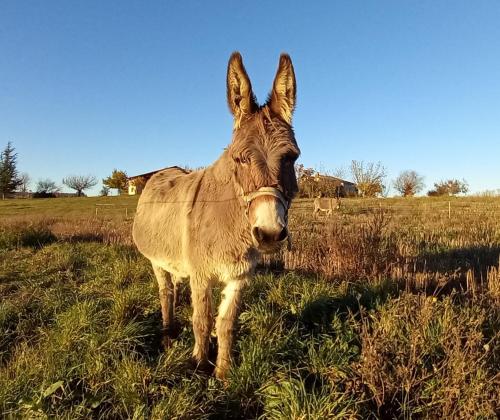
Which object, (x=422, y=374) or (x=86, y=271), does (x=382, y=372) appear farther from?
(x=86, y=271)

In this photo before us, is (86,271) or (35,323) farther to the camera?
(86,271)

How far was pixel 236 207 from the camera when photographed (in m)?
3.29

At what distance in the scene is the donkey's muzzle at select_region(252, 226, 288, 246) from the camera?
7.98ft

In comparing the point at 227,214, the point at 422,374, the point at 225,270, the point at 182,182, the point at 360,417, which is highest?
the point at 182,182

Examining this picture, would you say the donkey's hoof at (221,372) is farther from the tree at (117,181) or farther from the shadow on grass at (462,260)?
the tree at (117,181)

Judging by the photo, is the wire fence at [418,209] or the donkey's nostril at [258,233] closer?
the donkey's nostril at [258,233]

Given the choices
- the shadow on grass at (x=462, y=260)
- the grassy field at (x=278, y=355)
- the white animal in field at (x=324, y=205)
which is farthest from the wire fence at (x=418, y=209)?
the grassy field at (x=278, y=355)

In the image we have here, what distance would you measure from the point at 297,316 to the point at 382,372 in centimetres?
167

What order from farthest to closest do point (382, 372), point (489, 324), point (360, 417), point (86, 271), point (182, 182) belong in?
point (86, 271) < point (182, 182) < point (489, 324) < point (382, 372) < point (360, 417)

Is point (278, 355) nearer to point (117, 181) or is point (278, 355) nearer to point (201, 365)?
point (201, 365)

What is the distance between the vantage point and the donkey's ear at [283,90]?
10.1ft

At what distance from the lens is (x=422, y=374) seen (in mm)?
3049

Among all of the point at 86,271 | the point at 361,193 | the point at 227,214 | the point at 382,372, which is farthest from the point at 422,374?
the point at 361,193

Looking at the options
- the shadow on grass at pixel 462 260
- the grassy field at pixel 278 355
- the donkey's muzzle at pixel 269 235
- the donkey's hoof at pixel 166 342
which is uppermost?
the donkey's muzzle at pixel 269 235
